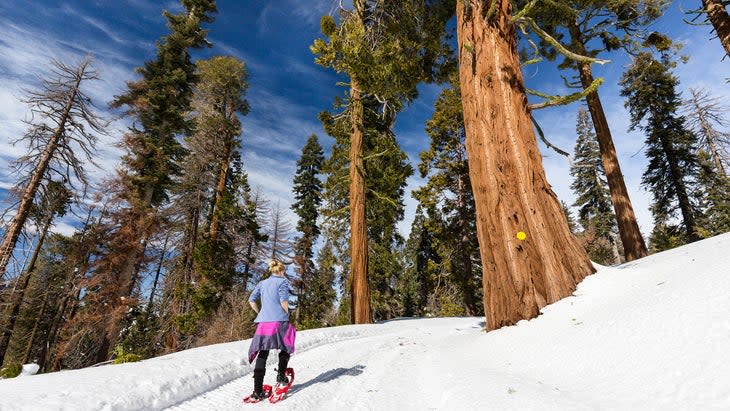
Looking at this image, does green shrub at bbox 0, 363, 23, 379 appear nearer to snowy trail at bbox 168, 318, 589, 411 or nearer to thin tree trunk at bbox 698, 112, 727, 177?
snowy trail at bbox 168, 318, 589, 411

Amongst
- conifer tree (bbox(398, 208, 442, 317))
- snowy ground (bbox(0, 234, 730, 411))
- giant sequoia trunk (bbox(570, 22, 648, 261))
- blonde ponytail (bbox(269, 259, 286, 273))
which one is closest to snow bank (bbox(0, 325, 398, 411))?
snowy ground (bbox(0, 234, 730, 411))

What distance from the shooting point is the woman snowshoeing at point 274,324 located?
369cm

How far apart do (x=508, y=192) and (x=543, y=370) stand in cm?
260

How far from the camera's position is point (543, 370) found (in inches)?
120

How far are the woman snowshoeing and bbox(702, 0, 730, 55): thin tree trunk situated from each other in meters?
12.0

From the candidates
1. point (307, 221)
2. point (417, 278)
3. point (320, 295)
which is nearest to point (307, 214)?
point (307, 221)

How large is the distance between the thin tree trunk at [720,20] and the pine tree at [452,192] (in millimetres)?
9570

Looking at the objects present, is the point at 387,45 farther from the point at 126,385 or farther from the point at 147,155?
the point at 147,155

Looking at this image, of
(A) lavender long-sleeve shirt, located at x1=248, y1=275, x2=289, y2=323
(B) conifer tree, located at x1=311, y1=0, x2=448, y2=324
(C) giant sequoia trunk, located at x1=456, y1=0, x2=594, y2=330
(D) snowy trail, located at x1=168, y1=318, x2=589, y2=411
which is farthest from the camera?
(B) conifer tree, located at x1=311, y1=0, x2=448, y2=324

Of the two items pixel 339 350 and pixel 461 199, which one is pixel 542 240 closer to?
pixel 339 350

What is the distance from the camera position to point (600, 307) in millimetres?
3586

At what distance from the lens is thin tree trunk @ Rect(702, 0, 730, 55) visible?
8.24 metres

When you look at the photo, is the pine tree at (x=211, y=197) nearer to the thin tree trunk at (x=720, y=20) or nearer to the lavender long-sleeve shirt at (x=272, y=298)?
the lavender long-sleeve shirt at (x=272, y=298)

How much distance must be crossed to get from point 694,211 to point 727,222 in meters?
2.28
